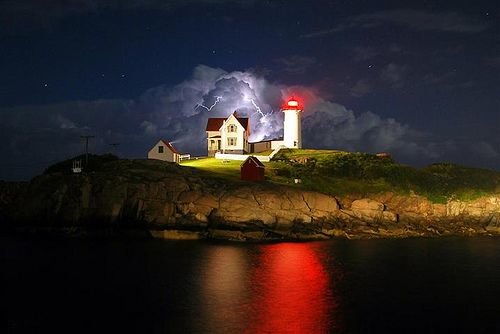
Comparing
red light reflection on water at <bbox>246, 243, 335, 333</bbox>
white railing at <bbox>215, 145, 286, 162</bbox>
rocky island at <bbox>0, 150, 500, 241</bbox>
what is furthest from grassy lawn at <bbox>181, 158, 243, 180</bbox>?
red light reflection on water at <bbox>246, 243, 335, 333</bbox>

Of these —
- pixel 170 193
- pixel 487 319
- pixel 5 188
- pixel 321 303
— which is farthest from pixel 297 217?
pixel 5 188

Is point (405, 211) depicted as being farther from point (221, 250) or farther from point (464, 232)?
point (221, 250)

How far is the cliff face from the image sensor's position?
216 ft

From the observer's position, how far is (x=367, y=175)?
262 feet

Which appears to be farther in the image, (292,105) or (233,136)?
(292,105)

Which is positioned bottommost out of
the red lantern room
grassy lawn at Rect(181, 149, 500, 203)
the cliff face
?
the cliff face

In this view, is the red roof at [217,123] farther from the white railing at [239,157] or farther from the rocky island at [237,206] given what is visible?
the rocky island at [237,206]

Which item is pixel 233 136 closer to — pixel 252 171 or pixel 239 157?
pixel 239 157

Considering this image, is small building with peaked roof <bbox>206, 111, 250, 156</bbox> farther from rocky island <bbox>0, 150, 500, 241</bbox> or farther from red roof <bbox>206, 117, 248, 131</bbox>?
rocky island <bbox>0, 150, 500, 241</bbox>

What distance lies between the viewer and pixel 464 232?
72062 millimetres

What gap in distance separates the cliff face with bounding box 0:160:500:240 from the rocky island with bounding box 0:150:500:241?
0.12 metres

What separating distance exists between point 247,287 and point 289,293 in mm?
3541

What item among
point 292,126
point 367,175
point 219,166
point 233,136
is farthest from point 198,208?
point 292,126

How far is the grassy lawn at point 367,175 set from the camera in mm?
75750
